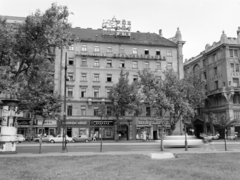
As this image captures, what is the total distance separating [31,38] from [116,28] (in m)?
35.5

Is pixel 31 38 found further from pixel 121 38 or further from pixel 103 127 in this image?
pixel 121 38

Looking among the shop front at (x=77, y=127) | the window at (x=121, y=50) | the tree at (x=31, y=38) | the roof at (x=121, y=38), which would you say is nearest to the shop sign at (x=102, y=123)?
the shop front at (x=77, y=127)

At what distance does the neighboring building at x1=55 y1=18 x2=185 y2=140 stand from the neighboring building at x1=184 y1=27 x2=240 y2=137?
8.59 metres

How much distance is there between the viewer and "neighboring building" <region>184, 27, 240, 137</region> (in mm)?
47500

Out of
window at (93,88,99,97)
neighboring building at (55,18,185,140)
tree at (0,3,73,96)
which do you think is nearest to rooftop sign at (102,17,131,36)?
neighboring building at (55,18,185,140)

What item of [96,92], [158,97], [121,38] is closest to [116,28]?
[121,38]

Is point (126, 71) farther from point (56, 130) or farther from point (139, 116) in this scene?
point (56, 130)

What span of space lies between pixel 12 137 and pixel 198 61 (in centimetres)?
5221

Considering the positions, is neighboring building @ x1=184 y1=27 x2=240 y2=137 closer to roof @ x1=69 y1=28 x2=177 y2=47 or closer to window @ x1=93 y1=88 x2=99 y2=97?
roof @ x1=69 y1=28 x2=177 y2=47

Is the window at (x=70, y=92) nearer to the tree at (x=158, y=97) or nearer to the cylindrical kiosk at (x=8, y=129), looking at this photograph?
the tree at (x=158, y=97)

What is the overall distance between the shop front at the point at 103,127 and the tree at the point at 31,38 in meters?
26.6

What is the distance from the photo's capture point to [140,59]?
48438 millimetres

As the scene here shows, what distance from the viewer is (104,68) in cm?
4712

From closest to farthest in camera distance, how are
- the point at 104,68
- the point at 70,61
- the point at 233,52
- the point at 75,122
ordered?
the point at 75,122 → the point at 70,61 → the point at 104,68 → the point at 233,52
